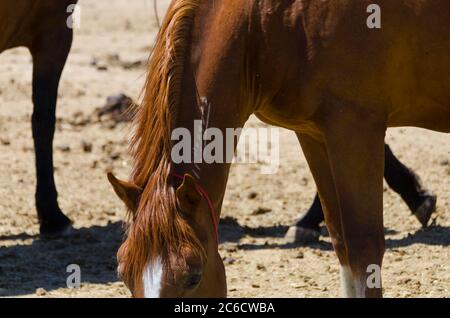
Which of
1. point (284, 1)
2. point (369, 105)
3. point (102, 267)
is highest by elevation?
point (284, 1)

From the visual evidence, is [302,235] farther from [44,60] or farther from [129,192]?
[129,192]

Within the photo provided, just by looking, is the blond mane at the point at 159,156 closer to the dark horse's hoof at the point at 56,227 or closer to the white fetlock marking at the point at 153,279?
the white fetlock marking at the point at 153,279

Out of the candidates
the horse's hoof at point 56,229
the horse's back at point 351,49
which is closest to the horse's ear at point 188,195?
the horse's back at point 351,49

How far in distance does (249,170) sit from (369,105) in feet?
13.4

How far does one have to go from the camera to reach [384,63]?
4.89 metres

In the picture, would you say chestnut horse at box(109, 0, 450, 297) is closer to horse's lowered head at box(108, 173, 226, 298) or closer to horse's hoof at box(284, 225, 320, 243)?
horse's lowered head at box(108, 173, 226, 298)

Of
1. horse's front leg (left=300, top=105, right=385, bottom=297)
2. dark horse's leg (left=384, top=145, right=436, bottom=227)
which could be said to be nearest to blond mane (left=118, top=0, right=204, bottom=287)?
horse's front leg (left=300, top=105, right=385, bottom=297)

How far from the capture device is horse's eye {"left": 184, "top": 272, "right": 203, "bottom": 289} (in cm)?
436

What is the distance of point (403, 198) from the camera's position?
741cm

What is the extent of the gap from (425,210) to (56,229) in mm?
2315

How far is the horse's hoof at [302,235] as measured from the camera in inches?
281

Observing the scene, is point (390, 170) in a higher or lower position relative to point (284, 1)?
lower

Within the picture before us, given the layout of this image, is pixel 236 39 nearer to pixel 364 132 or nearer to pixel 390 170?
pixel 364 132

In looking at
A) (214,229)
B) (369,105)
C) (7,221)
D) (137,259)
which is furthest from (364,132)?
(7,221)
